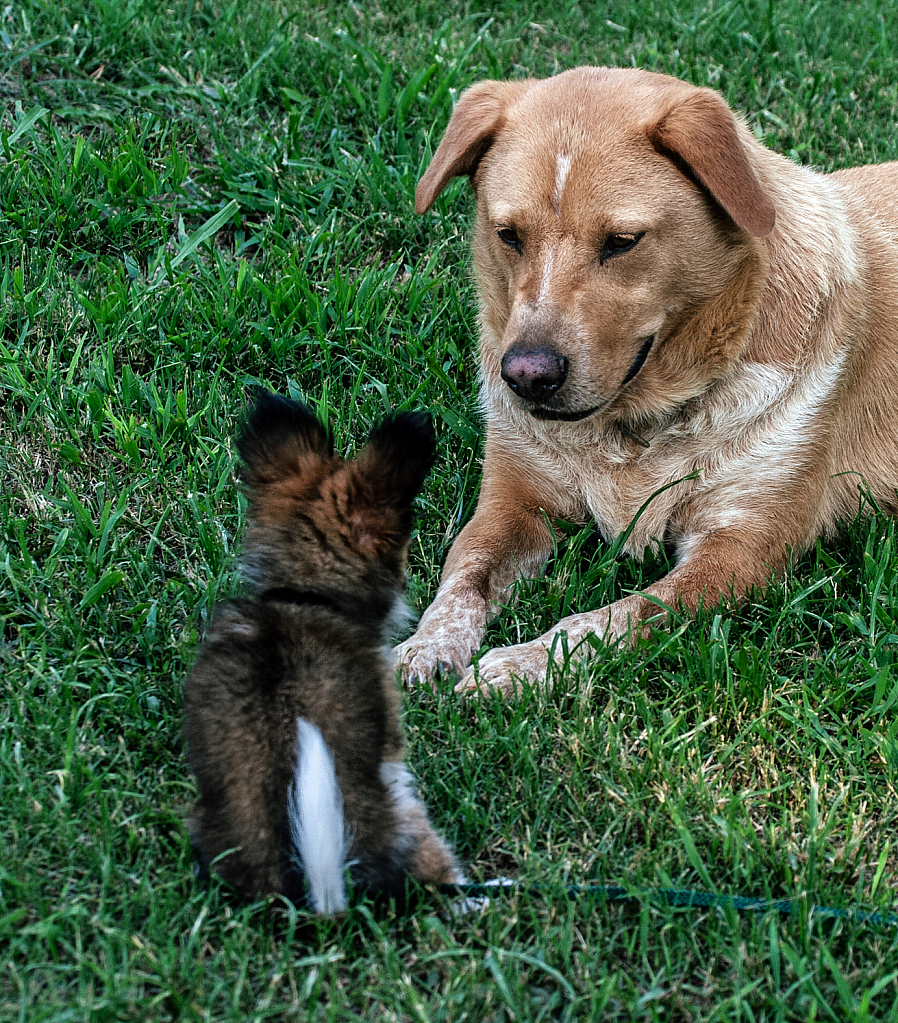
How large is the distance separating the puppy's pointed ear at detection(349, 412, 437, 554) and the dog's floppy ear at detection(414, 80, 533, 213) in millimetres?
1223

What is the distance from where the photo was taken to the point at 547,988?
2.21m

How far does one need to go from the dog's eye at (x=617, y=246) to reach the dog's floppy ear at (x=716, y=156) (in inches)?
9.3

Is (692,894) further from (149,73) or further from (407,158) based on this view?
(149,73)

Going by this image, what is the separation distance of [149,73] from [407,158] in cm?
129

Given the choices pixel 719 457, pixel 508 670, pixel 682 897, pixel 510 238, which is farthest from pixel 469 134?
pixel 682 897

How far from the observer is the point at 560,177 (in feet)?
10.2

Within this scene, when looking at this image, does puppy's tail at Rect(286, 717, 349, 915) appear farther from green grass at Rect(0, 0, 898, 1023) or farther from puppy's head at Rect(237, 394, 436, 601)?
puppy's head at Rect(237, 394, 436, 601)

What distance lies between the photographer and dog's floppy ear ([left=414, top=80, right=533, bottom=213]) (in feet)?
11.3

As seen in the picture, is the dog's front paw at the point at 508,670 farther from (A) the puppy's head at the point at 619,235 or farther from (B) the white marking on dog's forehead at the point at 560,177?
(B) the white marking on dog's forehead at the point at 560,177

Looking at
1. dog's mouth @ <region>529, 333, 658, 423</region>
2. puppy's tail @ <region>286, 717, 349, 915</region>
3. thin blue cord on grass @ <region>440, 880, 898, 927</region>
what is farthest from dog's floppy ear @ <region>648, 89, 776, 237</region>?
puppy's tail @ <region>286, 717, 349, 915</region>

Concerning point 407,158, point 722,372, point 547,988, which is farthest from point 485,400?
point 547,988

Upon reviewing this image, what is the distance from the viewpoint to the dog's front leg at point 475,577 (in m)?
3.13

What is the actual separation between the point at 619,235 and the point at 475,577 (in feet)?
3.59

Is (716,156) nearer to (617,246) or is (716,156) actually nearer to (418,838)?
(617,246)
